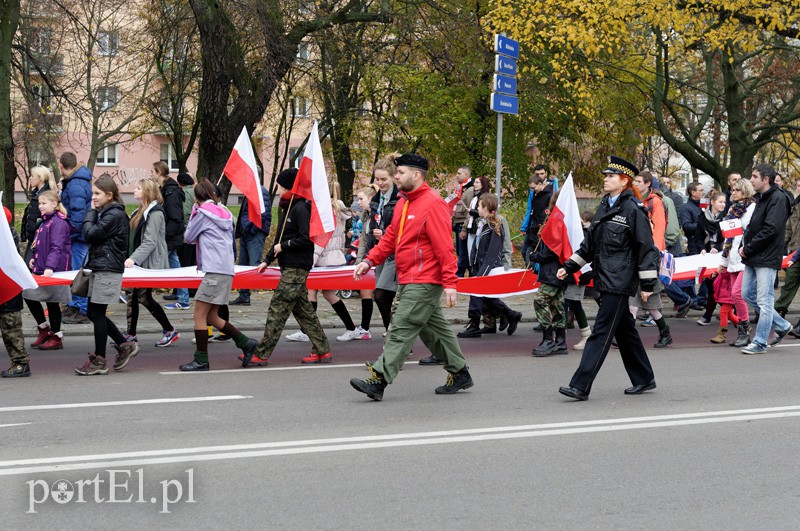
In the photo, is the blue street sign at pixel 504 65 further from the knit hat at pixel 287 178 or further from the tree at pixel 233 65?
the knit hat at pixel 287 178

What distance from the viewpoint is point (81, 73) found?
35.5 meters

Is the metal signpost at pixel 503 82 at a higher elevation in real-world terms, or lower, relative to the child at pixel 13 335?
higher

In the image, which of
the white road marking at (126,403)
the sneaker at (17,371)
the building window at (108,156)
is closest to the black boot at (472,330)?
the white road marking at (126,403)

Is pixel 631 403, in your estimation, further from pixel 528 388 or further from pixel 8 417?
pixel 8 417

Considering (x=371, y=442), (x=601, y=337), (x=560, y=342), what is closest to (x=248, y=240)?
(x=560, y=342)

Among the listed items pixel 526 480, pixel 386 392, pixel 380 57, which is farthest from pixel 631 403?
pixel 380 57

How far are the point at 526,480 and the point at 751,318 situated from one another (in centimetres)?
996

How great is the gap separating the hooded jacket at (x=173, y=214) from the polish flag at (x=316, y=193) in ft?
15.8

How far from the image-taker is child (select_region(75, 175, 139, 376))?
9.65 meters

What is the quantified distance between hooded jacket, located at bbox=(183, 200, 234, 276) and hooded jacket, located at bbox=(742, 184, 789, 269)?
5.28 meters

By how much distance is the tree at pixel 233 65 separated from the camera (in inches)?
753

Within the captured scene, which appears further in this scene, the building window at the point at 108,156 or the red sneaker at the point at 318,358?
the building window at the point at 108,156

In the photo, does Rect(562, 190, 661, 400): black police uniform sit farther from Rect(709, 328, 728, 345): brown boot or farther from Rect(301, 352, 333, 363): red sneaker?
Rect(709, 328, 728, 345): brown boot

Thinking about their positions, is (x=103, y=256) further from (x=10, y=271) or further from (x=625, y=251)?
(x=625, y=251)
